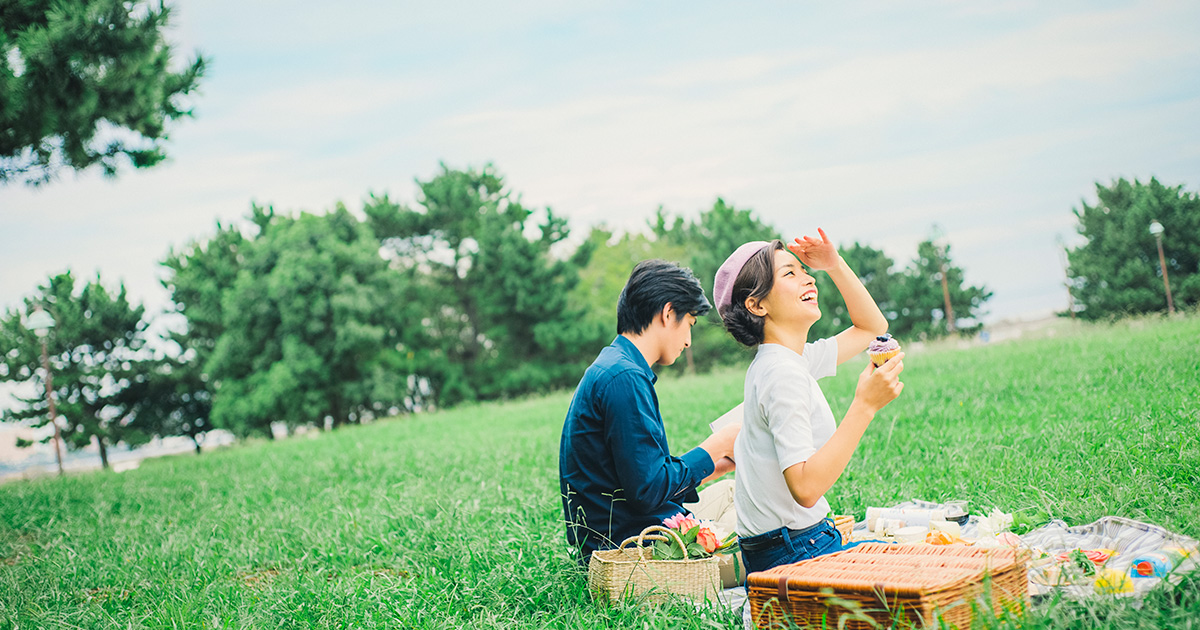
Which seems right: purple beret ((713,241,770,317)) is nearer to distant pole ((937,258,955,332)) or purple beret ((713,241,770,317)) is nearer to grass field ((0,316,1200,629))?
grass field ((0,316,1200,629))

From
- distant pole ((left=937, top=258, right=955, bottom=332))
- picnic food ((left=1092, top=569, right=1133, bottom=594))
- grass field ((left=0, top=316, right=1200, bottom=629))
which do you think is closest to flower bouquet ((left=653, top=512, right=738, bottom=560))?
grass field ((left=0, top=316, right=1200, bottom=629))

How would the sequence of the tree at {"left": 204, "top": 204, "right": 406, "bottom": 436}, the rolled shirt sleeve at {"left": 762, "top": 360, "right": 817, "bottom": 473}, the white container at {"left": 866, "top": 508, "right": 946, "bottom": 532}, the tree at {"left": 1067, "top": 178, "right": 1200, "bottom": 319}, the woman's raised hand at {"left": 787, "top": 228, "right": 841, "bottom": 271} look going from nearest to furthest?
the rolled shirt sleeve at {"left": 762, "top": 360, "right": 817, "bottom": 473}, the woman's raised hand at {"left": 787, "top": 228, "right": 841, "bottom": 271}, the white container at {"left": 866, "top": 508, "right": 946, "bottom": 532}, the tree at {"left": 204, "top": 204, "right": 406, "bottom": 436}, the tree at {"left": 1067, "top": 178, "right": 1200, "bottom": 319}

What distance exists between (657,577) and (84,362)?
41.2m

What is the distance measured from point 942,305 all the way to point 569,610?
44.3 m

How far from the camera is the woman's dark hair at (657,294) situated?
3422 mm

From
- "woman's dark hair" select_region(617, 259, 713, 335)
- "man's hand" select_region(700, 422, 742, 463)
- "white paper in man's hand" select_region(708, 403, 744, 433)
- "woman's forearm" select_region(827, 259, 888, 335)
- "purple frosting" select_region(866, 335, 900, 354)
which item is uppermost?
"woman's dark hair" select_region(617, 259, 713, 335)

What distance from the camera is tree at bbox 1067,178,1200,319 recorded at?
107 ft

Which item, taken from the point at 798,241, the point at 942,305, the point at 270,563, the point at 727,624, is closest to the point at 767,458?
the point at 727,624

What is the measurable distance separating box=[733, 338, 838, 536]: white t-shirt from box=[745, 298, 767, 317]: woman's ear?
12 cm

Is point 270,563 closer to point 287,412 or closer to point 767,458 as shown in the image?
point 767,458

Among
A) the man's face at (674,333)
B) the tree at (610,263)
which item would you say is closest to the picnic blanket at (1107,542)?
the man's face at (674,333)

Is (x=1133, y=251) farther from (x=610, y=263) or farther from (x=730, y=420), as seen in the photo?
(x=730, y=420)

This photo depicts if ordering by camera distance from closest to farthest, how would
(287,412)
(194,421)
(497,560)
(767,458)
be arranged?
(767,458)
(497,560)
(287,412)
(194,421)

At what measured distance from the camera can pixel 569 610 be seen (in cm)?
356
